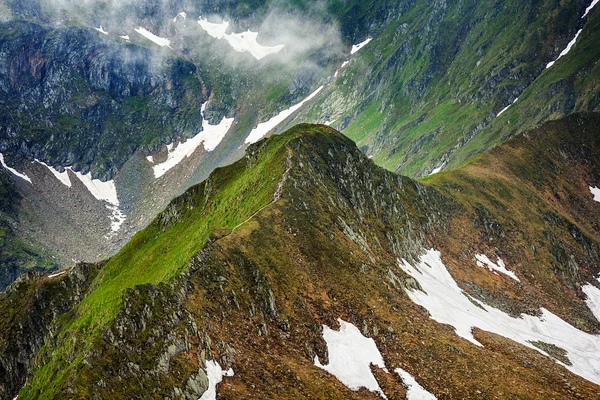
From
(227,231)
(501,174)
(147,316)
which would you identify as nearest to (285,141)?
(227,231)

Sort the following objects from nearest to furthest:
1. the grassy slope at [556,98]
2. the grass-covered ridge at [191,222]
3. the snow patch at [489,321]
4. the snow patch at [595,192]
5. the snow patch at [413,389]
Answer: the snow patch at [413,389] → the snow patch at [489,321] → the grass-covered ridge at [191,222] → the snow patch at [595,192] → the grassy slope at [556,98]

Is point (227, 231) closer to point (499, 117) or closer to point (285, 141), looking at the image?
point (285, 141)

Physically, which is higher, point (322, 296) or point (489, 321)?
point (489, 321)

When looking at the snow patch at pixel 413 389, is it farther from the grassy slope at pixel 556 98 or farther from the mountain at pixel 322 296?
the grassy slope at pixel 556 98

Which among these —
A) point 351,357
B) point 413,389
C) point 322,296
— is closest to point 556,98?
point 322,296

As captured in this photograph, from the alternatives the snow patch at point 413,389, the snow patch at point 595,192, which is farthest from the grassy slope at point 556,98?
the snow patch at point 413,389

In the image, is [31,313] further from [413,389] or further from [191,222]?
[413,389]

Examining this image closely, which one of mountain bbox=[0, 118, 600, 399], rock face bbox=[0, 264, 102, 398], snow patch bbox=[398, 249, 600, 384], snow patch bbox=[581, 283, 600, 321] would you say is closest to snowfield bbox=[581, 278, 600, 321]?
snow patch bbox=[581, 283, 600, 321]
